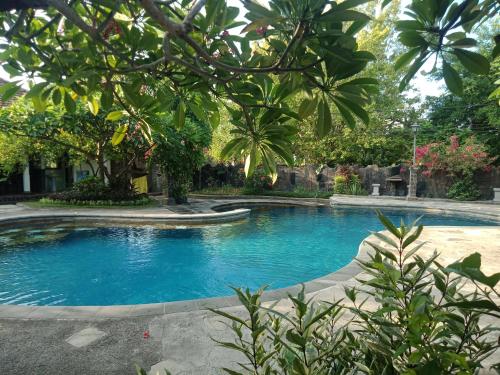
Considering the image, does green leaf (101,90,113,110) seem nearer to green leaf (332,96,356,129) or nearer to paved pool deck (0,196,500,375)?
green leaf (332,96,356,129)

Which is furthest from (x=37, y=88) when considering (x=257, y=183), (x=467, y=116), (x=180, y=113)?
(x=467, y=116)

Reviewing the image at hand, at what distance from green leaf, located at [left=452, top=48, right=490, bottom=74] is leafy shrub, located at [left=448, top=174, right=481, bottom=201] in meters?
18.6

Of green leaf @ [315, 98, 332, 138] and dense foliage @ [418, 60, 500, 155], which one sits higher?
dense foliage @ [418, 60, 500, 155]

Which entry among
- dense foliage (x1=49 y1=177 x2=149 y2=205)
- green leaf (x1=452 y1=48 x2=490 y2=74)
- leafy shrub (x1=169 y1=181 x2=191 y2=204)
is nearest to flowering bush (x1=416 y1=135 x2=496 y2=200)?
leafy shrub (x1=169 y1=181 x2=191 y2=204)

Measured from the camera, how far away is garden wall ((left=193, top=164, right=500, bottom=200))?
1736cm

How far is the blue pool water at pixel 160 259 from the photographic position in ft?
20.6

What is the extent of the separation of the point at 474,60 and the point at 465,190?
19.1 m

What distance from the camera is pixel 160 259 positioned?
8.14 m

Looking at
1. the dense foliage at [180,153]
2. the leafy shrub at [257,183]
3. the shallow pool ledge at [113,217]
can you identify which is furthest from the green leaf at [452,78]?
the leafy shrub at [257,183]

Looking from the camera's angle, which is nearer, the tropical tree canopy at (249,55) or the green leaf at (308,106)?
the tropical tree canopy at (249,55)

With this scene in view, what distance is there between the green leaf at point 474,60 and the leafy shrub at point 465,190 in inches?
734

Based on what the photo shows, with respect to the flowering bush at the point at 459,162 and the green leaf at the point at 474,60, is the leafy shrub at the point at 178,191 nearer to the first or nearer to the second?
the flowering bush at the point at 459,162

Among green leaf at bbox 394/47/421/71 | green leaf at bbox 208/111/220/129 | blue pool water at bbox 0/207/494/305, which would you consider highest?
green leaf at bbox 394/47/421/71

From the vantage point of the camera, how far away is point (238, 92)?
5.42 feet
